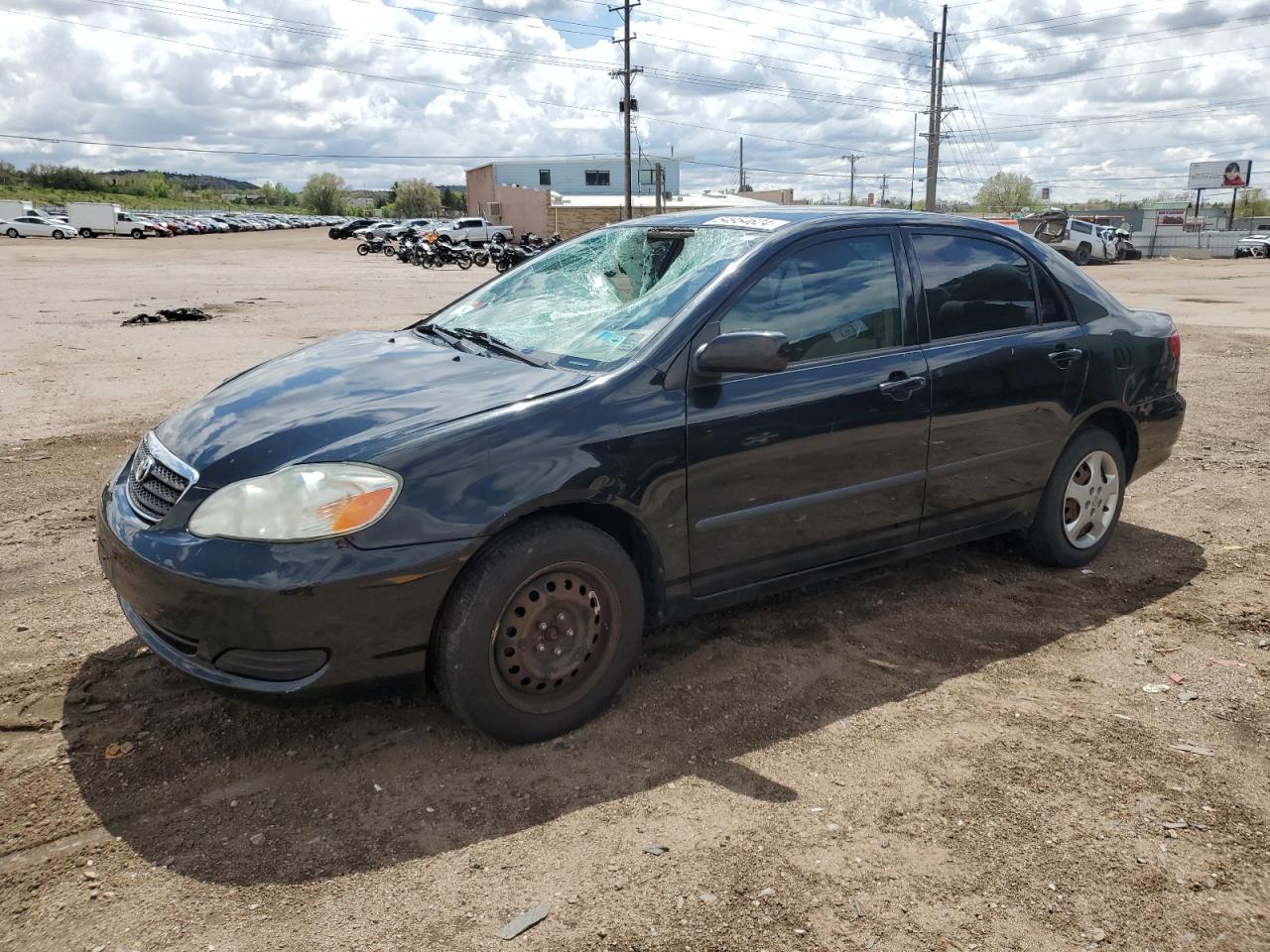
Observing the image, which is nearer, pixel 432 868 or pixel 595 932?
pixel 595 932

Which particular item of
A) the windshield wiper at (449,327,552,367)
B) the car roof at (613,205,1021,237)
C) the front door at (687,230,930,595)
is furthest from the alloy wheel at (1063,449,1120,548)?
the windshield wiper at (449,327,552,367)

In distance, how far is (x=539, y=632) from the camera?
3.11 metres

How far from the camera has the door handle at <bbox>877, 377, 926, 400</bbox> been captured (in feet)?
12.6

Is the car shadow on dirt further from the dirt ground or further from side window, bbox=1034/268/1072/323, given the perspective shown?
side window, bbox=1034/268/1072/323

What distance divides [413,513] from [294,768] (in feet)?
3.04

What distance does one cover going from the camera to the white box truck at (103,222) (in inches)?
2559

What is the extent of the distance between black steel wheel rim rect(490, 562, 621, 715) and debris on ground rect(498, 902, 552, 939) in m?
0.74

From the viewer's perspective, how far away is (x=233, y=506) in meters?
2.87

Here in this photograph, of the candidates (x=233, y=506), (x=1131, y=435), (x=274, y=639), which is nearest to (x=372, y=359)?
(x=233, y=506)

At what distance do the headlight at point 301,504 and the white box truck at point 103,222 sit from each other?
72.1 metres

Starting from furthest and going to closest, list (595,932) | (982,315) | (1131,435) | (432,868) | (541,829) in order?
(1131,435) < (982,315) < (541,829) < (432,868) < (595,932)

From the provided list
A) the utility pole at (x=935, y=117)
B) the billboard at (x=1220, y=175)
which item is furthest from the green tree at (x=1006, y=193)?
the utility pole at (x=935, y=117)

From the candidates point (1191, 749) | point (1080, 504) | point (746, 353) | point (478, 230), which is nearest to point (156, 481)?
point (746, 353)

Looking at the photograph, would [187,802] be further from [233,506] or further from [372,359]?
[372,359]
